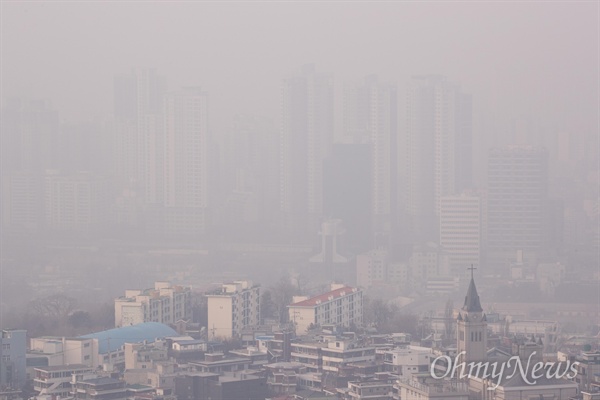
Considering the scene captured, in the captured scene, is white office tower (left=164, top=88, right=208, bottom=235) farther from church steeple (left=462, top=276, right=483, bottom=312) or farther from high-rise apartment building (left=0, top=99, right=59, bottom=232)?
church steeple (left=462, top=276, right=483, bottom=312)

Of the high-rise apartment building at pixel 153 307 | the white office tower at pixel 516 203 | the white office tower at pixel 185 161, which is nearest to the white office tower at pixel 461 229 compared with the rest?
the white office tower at pixel 516 203

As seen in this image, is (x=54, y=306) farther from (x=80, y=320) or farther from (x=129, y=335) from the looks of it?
(x=129, y=335)

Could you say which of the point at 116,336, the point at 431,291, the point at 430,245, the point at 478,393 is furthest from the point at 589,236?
the point at 478,393

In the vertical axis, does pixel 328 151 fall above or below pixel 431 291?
above

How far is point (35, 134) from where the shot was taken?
26547mm

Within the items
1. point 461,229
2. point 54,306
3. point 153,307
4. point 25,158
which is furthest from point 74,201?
point 153,307

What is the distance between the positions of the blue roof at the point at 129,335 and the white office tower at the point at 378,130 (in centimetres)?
1257

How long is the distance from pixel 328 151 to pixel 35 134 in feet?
13.6

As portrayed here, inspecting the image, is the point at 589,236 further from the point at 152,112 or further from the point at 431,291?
the point at 152,112

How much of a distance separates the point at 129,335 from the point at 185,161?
14800 mm

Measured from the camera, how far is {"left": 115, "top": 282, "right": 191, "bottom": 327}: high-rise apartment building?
12.9m

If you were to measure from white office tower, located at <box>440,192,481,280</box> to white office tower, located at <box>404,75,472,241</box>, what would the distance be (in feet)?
5.64

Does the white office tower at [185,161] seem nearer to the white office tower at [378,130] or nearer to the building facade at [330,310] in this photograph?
the white office tower at [378,130]

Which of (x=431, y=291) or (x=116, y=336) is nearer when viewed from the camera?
(x=116, y=336)
